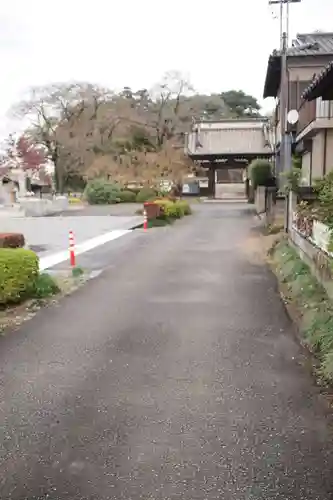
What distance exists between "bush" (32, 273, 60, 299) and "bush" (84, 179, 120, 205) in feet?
118

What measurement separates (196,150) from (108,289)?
123ft

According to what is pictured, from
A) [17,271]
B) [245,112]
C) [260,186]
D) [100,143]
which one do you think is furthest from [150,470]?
[245,112]

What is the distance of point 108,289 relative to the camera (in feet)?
31.7

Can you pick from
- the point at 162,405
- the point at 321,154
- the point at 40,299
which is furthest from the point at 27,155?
the point at 162,405

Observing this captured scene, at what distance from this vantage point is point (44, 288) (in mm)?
9016

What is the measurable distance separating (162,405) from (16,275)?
187 inches

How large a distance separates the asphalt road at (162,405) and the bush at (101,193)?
36.7 metres

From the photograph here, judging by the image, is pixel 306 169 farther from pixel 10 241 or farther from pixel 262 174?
pixel 10 241

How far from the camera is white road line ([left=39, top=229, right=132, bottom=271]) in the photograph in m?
13.1

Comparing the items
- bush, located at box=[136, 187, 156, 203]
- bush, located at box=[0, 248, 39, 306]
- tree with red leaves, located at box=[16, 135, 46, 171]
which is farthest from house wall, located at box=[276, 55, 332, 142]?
tree with red leaves, located at box=[16, 135, 46, 171]

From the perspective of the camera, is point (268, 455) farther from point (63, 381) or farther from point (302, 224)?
point (302, 224)

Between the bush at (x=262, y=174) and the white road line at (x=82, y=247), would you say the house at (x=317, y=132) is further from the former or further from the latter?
the bush at (x=262, y=174)

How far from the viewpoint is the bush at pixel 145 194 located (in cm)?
4369

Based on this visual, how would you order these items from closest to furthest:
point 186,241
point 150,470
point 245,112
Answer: point 150,470
point 186,241
point 245,112
